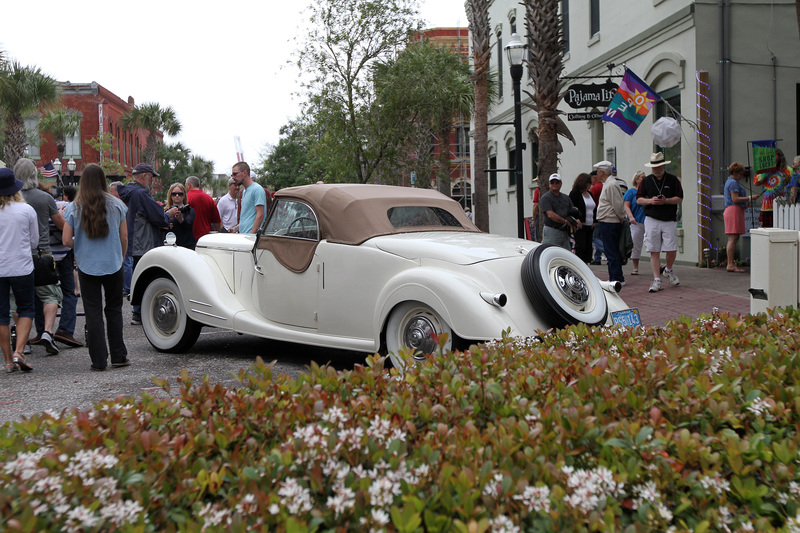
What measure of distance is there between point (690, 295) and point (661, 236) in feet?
3.37

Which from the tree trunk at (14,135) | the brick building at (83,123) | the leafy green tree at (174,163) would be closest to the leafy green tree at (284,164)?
the leafy green tree at (174,163)

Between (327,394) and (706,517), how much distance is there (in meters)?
1.35

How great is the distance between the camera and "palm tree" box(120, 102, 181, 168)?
57031mm

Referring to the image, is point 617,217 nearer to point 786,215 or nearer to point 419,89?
point 786,215

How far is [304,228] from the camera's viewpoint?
675 centimetres

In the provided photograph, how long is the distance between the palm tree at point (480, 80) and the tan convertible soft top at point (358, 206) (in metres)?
11.8

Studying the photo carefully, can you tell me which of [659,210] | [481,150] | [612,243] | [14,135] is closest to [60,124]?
[14,135]

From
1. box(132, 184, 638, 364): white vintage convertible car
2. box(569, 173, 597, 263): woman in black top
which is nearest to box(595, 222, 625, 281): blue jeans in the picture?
box(569, 173, 597, 263): woman in black top

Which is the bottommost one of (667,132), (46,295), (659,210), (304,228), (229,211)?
(46,295)

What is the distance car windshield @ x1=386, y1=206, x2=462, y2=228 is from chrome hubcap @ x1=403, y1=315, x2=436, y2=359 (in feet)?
4.11

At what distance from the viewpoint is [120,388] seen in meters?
5.99

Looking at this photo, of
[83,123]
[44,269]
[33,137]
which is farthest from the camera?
[83,123]

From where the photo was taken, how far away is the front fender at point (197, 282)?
707cm

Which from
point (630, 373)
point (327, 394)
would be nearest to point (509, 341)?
point (630, 373)
